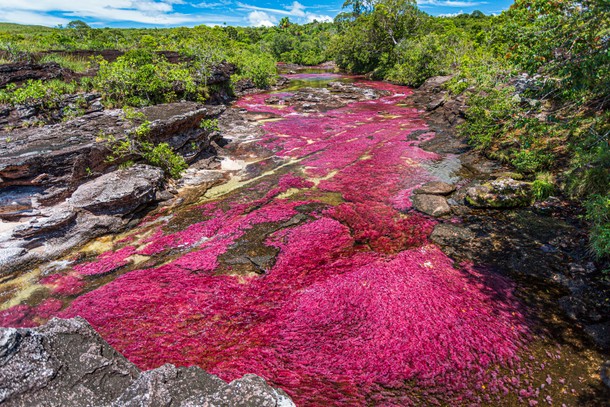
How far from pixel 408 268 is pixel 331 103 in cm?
3105

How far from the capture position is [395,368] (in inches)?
254

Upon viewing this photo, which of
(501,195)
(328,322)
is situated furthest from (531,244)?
(328,322)

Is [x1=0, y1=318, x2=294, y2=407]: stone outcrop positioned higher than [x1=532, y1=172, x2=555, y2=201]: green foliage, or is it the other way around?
[x1=532, y1=172, x2=555, y2=201]: green foliage

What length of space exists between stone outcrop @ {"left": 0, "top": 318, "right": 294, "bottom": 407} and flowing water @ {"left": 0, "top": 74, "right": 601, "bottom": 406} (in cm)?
267

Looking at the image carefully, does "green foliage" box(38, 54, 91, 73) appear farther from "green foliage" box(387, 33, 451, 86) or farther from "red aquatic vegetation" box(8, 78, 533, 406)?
"green foliage" box(387, 33, 451, 86)

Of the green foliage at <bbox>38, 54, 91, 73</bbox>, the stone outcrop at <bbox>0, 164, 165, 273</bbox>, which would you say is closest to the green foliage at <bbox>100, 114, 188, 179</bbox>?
the stone outcrop at <bbox>0, 164, 165, 273</bbox>

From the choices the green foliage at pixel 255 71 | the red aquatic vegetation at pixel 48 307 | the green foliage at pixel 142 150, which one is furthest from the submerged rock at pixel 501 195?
the green foliage at pixel 255 71

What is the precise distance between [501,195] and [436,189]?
2.61 meters

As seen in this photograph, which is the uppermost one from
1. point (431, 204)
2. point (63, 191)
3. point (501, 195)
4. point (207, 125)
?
point (501, 195)

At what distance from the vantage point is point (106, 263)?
10.3 metres

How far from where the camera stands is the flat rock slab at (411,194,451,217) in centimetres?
1267

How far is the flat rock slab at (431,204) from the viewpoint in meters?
12.7

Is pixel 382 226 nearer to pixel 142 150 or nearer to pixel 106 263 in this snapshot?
pixel 106 263

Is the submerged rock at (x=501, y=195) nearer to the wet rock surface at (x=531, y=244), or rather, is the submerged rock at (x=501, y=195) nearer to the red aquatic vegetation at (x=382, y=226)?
the wet rock surface at (x=531, y=244)
